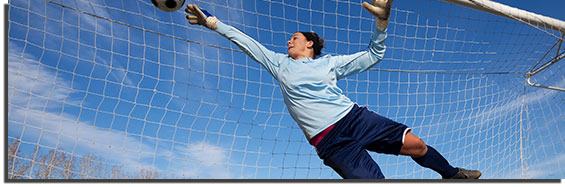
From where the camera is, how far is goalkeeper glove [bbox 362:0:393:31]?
4.96 ft

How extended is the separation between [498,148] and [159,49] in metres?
3.42

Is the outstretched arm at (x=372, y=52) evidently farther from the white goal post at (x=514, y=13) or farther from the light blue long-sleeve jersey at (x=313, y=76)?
the white goal post at (x=514, y=13)

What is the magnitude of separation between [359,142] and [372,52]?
0.40 meters

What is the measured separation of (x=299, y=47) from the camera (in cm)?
176

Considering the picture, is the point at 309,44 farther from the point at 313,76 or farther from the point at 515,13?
the point at 515,13

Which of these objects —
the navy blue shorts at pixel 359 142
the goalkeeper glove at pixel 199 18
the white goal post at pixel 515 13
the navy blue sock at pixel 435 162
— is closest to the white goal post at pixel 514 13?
the white goal post at pixel 515 13

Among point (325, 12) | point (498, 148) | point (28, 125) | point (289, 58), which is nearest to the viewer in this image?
point (289, 58)

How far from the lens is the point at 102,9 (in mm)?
2848

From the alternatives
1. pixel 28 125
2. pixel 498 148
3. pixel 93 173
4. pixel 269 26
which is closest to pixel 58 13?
pixel 28 125

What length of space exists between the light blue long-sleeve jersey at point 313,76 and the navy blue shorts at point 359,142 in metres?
0.04

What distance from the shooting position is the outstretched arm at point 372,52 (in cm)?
152

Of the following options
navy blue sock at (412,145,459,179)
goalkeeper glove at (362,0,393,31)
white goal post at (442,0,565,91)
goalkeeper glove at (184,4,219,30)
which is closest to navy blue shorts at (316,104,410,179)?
navy blue sock at (412,145,459,179)

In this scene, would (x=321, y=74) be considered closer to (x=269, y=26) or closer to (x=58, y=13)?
(x=269, y=26)

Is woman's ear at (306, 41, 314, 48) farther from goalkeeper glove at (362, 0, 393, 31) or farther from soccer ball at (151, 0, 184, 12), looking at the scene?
soccer ball at (151, 0, 184, 12)
